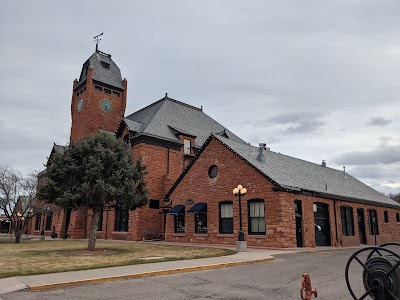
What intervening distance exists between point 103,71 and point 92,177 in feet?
86.6

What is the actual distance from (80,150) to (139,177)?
366 centimetres

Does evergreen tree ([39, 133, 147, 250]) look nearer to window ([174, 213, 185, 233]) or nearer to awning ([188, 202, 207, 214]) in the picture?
awning ([188, 202, 207, 214])

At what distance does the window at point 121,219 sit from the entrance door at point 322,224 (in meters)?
16.9

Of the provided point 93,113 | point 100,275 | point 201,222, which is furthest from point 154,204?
point 100,275

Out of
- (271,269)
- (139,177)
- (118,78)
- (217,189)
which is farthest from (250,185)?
(118,78)

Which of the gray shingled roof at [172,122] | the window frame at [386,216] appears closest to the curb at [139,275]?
the gray shingled roof at [172,122]

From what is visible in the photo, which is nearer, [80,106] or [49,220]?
[80,106]

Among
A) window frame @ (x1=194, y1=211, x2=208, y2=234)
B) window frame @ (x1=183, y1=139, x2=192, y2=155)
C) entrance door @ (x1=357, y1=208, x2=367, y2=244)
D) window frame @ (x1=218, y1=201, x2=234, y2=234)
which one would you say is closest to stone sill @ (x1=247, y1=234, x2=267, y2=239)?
window frame @ (x1=218, y1=201, x2=234, y2=234)

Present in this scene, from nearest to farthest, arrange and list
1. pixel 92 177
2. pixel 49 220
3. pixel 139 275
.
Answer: pixel 139 275
pixel 92 177
pixel 49 220

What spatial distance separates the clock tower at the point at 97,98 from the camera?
3781 centimetres

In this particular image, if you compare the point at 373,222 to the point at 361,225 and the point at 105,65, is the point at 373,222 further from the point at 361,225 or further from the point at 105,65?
the point at 105,65

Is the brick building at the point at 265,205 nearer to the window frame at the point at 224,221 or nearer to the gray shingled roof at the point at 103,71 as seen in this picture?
the window frame at the point at 224,221

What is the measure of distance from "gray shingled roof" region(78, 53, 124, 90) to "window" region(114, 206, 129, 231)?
52.9 ft

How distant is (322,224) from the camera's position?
23594 mm
